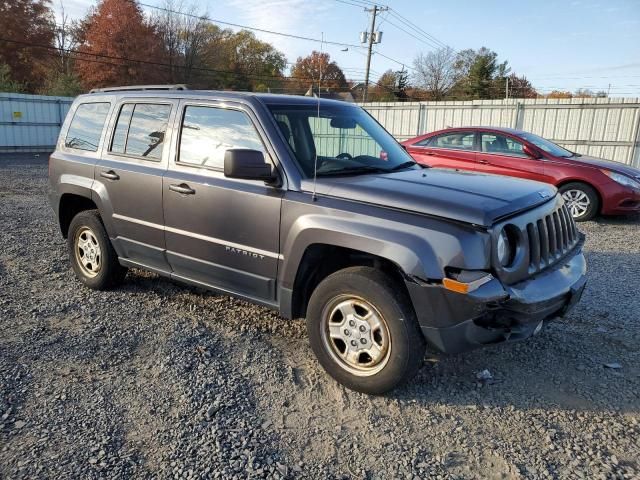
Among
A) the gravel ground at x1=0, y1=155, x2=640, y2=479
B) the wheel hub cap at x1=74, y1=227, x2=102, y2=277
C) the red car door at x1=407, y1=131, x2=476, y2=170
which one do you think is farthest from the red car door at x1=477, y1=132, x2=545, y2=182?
the wheel hub cap at x1=74, y1=227, x2=102, y2=277

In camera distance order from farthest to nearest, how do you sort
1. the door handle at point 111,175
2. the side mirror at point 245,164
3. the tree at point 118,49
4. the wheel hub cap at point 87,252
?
the tree at point 118,49 → the wheel hub cap at point 87,252 → the door handle at point 111,175 → the side mirror at point 245,164

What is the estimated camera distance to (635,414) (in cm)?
315

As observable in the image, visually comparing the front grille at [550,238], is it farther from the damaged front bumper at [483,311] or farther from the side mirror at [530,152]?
the side mirror at [530,152]

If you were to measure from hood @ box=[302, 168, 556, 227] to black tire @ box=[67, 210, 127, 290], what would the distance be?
251cm

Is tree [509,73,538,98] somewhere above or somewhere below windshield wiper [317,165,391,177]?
above

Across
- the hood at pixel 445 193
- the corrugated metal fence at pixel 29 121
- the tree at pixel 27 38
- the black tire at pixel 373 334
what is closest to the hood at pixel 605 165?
the hood at pixel 445 193

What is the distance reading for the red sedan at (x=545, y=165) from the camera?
852cm

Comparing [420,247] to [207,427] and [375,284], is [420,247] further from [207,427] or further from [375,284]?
[207,427]

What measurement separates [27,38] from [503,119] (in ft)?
116

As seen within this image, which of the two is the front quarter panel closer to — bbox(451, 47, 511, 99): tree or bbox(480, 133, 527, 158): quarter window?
bbox(480, 133, 527, 158): quarter window

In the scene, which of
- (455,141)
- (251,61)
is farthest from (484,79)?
(455,141)

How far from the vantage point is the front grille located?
10.5 ft

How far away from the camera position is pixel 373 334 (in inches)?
128

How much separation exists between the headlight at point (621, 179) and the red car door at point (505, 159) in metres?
1.04
